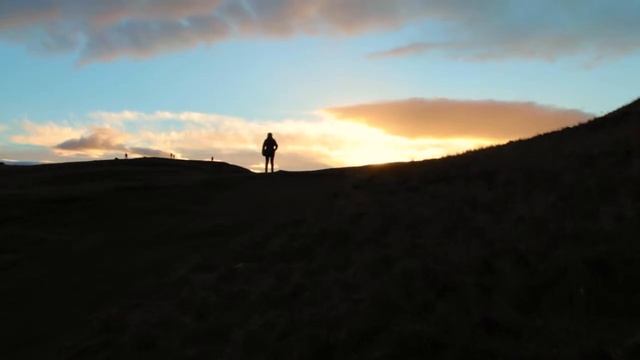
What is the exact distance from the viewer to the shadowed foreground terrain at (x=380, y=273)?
7.96 m

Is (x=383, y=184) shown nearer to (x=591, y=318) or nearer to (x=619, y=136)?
(x=619, y=136)

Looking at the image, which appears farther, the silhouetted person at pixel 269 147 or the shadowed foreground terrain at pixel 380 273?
the silhouetted person at pixel 269 147

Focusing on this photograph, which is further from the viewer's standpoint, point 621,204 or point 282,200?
point 282,200

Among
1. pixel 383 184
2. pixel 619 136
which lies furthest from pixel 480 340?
pixel 383 184

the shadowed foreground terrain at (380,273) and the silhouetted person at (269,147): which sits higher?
the silhouetted person at (269,147)

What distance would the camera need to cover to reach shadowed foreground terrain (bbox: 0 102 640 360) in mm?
7965

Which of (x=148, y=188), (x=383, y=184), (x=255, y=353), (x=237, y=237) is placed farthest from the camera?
(x=148, y=188)

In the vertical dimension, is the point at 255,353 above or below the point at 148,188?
below

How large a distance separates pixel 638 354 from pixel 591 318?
106 centimetres

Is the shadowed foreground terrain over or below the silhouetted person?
below

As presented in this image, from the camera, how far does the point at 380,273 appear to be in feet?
34.8

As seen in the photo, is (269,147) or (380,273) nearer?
(380,273)

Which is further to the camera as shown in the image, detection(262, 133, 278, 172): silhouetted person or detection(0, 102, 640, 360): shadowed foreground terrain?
detection(262, 133, 278, 172): silhouetted person

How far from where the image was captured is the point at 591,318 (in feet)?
24.8
